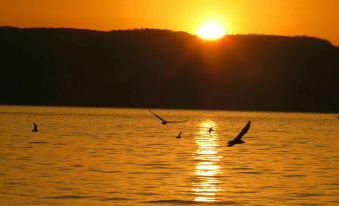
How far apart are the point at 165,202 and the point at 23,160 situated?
53.3 feet

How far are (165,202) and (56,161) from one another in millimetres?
15721

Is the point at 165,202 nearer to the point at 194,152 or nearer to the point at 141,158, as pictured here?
the point at 141,158

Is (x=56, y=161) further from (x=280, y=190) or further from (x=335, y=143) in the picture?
(x=335, y=143)

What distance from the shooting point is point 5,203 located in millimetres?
30703

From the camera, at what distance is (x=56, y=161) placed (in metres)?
46.6

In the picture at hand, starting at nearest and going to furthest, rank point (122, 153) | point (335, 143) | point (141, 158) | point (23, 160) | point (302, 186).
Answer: point (302, 186), point (23, 160), point (141, 158), point (122, 153), point (335, 143)

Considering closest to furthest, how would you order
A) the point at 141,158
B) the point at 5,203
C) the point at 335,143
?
the point at 5,203 → the point at 141,158 → the point at 335,143

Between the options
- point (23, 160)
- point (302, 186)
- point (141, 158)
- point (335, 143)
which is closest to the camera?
point (302, 186)

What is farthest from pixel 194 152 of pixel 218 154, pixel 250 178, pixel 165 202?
pixel 165 202

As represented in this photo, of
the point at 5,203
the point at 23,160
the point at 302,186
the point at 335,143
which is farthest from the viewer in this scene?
the point at 335,143

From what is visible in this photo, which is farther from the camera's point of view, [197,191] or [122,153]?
A: [122,153]

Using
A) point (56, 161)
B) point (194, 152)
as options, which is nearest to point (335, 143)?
point (194, 152)

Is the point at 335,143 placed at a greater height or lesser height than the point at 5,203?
greater

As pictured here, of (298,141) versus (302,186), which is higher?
(298,141)
